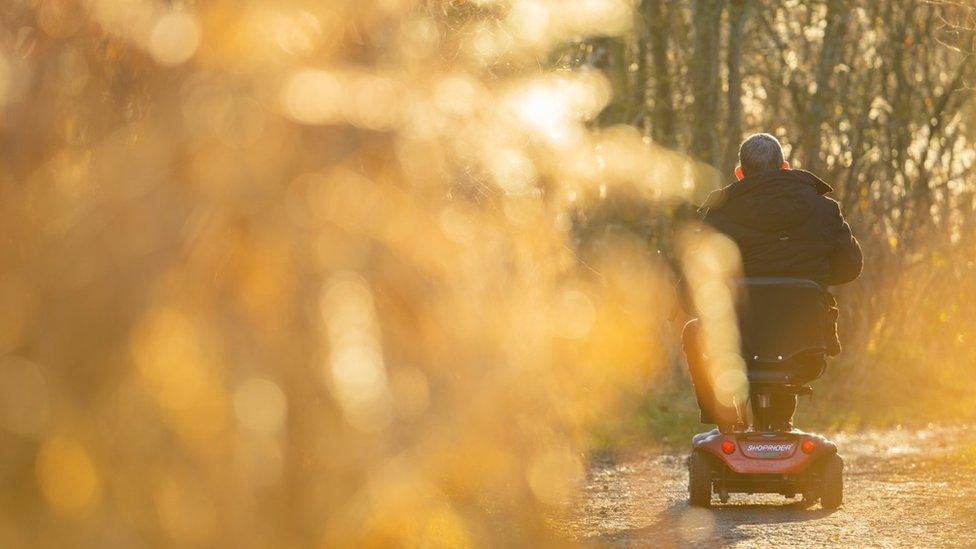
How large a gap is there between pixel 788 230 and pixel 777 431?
0.87m

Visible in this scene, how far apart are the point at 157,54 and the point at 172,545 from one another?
1216 millimetres

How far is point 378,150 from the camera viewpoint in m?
4.66

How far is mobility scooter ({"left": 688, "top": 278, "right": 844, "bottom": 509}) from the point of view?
25.3 ft

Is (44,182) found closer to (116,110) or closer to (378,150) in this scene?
(116,110)

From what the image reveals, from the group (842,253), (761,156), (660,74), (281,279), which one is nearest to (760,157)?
(761,156)

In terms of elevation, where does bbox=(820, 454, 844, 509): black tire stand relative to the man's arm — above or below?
below

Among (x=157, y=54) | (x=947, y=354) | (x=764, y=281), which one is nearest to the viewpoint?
(x=157, y=54)

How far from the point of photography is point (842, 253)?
25.9 feet

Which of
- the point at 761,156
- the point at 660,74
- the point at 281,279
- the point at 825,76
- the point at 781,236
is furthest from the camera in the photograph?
the point at 825,76

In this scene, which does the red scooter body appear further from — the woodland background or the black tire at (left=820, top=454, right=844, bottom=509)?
the woodland background

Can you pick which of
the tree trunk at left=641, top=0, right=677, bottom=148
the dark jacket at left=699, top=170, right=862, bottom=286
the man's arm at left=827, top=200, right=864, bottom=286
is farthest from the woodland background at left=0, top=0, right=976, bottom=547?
the tree trunk at left=641, top=0, right=677, bottom=148

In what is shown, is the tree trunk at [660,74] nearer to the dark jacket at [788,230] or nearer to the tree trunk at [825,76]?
the tree trunk at [825,76]

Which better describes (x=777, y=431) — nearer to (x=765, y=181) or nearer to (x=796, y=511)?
(x=796, y=511)

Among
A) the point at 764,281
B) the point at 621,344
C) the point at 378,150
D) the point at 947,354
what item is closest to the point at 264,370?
the point at 378,150
